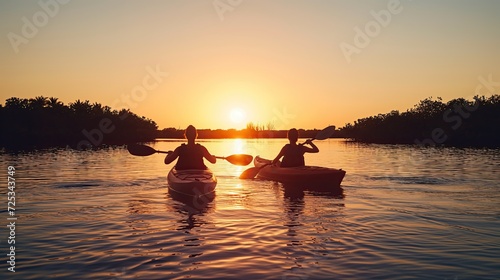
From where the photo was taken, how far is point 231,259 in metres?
6.57

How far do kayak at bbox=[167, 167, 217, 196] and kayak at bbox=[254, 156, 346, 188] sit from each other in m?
3.95

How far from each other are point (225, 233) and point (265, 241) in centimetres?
101

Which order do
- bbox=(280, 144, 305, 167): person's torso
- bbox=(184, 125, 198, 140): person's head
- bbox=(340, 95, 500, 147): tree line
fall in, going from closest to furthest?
bbox=(184, 125, 198, 140): person's head → bbox=(280, 144, 305, 167): person's torso → bbox=(340, 95, 500, 147): tree line

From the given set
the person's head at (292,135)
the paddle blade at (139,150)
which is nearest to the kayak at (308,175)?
the person's head at (292,135)

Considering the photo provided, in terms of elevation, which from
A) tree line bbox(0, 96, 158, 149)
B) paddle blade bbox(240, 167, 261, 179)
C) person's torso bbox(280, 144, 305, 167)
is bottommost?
paddle blade bbox(240, 167, 261, 179)

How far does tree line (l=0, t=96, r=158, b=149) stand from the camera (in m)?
76.8

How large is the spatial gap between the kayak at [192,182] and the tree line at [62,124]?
5511cm

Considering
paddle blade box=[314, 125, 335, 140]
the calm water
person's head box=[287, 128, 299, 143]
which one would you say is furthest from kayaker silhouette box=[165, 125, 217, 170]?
paddle blade box=[314, 125, 335, 140]

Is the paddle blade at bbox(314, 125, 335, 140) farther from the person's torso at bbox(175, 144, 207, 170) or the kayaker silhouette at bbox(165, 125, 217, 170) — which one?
the person's torso at bbox(175, 144, 207, 170)

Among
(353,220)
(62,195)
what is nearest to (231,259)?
(353,220)

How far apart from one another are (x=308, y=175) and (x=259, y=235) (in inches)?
311

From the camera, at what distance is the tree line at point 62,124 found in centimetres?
7675

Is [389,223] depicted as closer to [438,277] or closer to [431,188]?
[438,277]

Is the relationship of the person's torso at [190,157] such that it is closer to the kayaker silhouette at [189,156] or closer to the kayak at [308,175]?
the kayaker silhouette at [189,156]
